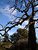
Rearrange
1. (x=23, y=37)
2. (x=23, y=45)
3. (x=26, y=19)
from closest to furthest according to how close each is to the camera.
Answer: (x=26, y=19)
(x=23, y=45)
(x=23, y=37)

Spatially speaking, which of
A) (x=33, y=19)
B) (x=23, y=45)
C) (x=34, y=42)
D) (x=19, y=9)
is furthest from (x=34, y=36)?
(x=23, y=45)

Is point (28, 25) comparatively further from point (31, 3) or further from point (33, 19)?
Result: point (31, 3)

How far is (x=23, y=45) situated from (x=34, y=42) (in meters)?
3.57

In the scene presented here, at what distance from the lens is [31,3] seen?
12.8 meters

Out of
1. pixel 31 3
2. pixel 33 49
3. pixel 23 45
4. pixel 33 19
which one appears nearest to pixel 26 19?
pixel 33 19

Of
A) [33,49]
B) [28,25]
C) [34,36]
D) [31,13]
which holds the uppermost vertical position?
[31,13]

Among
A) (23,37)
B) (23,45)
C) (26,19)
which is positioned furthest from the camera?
(23,37)

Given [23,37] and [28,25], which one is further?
[23,37]

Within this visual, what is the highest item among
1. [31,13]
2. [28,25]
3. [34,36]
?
[31,13]

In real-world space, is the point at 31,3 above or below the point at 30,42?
above

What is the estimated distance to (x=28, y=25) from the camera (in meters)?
12.9

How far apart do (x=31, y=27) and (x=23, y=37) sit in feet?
17.1

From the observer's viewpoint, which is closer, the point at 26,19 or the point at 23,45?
the point at 26,19

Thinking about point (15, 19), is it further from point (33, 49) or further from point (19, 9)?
point (33, 49)
